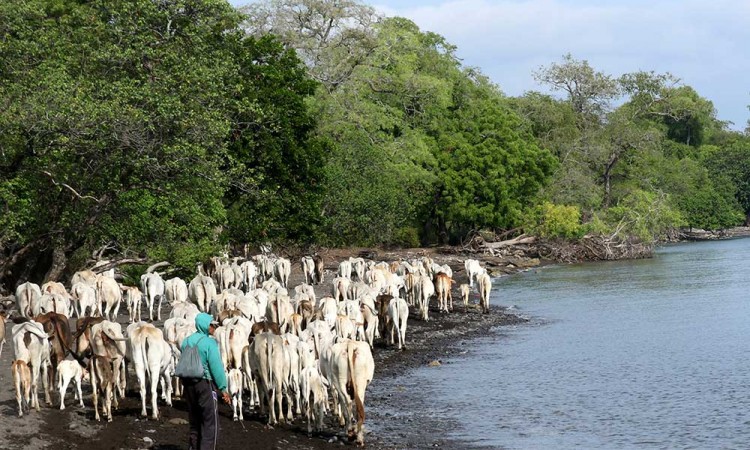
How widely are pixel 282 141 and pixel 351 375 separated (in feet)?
81.8

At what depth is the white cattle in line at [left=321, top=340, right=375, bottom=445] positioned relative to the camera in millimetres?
15547

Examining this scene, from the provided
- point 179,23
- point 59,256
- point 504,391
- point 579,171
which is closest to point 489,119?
point 579,171

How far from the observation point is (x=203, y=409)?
12.7m

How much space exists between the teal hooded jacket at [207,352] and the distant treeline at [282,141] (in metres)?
13.5

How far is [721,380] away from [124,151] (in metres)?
16.3

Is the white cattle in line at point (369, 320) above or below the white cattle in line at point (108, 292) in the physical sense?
below

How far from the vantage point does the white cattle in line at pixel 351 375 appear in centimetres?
1555

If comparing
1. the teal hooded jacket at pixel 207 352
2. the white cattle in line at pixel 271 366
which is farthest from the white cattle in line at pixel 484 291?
the teal hooded jacket at pixel 207 352

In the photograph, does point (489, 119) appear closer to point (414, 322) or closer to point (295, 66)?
point (295, 66)

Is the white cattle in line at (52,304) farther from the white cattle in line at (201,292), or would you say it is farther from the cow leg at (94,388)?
the cow leg at (94,388)

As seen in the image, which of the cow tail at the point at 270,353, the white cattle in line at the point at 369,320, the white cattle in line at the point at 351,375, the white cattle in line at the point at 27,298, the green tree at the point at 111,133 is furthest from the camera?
the green tree at the point at 111,133

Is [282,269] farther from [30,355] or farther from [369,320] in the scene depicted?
[30,355]

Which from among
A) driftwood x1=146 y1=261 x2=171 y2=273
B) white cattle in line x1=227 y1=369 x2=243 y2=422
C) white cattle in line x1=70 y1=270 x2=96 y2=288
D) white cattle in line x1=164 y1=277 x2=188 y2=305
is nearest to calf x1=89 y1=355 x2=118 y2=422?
white cattle in line x1=227 y1=369 x2=243 y2=422

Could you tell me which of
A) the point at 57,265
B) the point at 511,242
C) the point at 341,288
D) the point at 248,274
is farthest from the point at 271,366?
the point at 511,242
